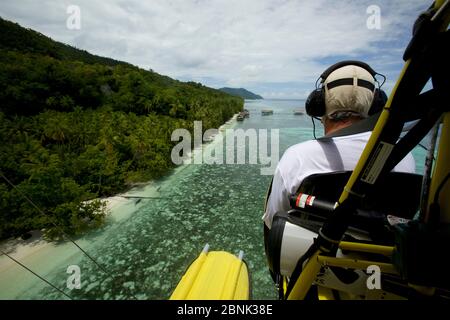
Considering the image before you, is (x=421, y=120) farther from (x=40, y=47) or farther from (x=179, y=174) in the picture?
(x=40, y=47)

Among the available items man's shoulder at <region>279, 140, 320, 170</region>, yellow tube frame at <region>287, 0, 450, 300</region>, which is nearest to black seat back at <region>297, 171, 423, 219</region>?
man's shoulder at <region>279, 140, 320, 170</region>

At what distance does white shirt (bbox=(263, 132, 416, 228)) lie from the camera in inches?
59.4

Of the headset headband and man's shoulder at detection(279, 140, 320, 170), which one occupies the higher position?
the headset headband

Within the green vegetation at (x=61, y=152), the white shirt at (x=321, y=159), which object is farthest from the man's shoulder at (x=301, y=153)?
the green vegetation at (x=61, y=152)

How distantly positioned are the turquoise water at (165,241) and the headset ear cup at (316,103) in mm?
3677

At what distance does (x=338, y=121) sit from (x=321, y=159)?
35cm

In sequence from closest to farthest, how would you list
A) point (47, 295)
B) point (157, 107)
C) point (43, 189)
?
point (47, 295), point (43, 189), point (157, 107)

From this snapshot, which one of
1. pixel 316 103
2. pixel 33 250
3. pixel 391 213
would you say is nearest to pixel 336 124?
pixel 316 103

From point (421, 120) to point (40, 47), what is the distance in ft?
188

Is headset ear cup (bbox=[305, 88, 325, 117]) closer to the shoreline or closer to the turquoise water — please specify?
the turquoise water

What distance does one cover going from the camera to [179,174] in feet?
38.8

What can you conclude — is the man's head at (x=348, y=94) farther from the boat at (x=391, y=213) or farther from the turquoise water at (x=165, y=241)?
the turquoise water at (x=165, y=241)

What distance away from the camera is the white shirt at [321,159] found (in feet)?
4.95

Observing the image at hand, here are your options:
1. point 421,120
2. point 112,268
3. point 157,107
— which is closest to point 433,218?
point 421,120
